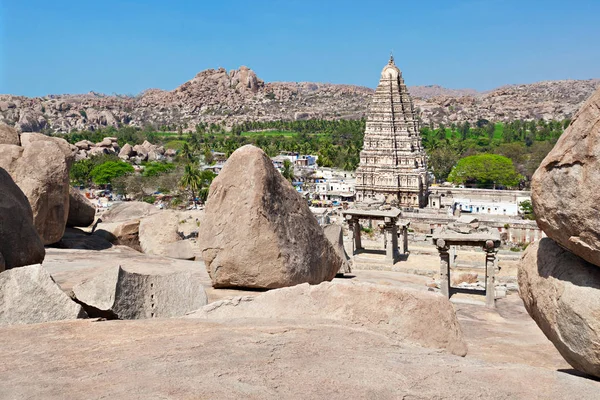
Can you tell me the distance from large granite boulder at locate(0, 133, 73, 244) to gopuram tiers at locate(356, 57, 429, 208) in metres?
37.4

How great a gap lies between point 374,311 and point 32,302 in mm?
3472

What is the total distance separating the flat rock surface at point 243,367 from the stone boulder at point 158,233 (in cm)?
876

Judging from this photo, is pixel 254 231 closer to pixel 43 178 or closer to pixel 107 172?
pixel 43 178

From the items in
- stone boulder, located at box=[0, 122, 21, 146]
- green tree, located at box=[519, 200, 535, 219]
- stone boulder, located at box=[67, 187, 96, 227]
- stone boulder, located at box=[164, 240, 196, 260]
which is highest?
stone boulder, located at box=[0, 122, 21, 146]

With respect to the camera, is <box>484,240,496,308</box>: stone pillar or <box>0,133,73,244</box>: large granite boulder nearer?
<box>0,133,73,244</box>: large granite boulder

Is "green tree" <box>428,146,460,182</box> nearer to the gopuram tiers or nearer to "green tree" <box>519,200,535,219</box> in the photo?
the gopuram tiers

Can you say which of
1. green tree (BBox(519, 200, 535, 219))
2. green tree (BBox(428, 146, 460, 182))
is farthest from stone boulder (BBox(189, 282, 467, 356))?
green tree (BBox(428, 146, 460, 182))

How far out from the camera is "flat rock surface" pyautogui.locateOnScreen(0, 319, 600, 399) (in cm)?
388

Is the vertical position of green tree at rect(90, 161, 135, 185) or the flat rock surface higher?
the flat rock surface

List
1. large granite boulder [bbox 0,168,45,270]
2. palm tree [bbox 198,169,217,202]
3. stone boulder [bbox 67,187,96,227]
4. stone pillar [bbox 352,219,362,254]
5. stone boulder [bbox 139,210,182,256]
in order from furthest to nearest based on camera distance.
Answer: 1. palm tree [bbox 198,169,217,202]
2. stone pillar [bbox 352,219,362,254]
3. stone boulder [bbox 67,187,96,227]
4. stone boulder [bbox 139,210,182,256]
5. large granite boulder [bbox 0,168,45,270]

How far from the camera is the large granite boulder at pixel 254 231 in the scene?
8398 mm

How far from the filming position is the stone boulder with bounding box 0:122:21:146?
13.5 metres

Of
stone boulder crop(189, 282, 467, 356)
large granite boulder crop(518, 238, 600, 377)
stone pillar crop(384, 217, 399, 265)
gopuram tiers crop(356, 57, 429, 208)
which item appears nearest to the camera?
large granite boulder crop(518, 238, 600, 377)

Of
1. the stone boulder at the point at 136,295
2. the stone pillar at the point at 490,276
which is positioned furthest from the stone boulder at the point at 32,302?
the stone pillar at the point at 490,276
